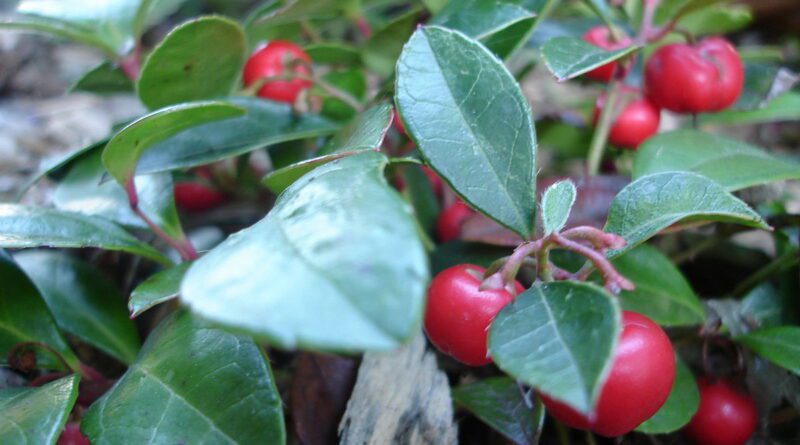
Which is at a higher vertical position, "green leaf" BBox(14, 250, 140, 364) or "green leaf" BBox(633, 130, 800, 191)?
"green leaf" BBox(633, 130, 800, 191)

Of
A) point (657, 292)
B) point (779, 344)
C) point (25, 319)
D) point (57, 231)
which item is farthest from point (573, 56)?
point (25, 319)

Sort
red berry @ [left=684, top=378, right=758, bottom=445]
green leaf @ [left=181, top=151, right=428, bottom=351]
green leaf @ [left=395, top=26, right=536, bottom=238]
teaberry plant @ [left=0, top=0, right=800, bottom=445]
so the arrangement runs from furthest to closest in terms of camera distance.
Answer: red berry @ [left=684, top=378, right=758, bottom=445] < green leaf @ [left=395, top=26, right=536, bottom=238] < teaberry plant @ [left=0, top=0, right=800, bottom=445] < green leaf @ [left=181, top=151, right=428, bottom=351]

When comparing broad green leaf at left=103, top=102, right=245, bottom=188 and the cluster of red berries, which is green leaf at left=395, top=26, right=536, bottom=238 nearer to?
broad green leaf at left=103, top=102, right=245, bottom=188

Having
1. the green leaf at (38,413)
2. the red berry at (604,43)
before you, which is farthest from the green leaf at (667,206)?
the green leaf at (38,413)

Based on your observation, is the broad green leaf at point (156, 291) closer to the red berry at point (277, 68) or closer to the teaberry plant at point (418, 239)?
the teaberry plant at point (418, 239)

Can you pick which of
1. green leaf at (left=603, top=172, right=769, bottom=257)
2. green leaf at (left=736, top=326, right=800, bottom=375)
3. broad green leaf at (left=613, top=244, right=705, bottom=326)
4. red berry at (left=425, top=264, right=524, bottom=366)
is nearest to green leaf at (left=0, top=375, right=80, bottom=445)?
red berry at (left=425, top=264, right=524, bottom=366)

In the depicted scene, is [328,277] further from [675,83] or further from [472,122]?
[675,83]

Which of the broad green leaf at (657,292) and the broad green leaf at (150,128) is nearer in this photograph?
the broad green leaf at (150,128)
